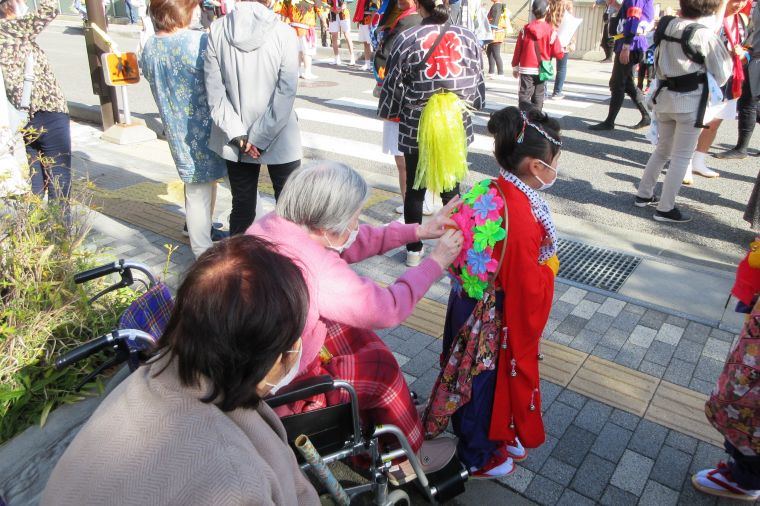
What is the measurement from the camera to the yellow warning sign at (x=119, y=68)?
6.54 metres

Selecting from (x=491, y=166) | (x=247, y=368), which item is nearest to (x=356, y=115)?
(x=491, y=166)

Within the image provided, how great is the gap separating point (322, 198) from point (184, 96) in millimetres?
2277

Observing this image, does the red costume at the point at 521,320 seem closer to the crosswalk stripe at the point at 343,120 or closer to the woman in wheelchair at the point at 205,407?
the woman in wheelchair at the point at 205,407

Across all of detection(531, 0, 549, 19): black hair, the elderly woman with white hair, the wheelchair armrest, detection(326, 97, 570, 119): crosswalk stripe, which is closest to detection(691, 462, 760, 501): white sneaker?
the elderly woman with white hair

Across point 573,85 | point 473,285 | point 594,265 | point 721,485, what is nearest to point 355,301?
point 473,285

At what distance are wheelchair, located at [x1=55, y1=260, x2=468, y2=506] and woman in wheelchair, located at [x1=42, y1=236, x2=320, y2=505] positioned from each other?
21.0 inches

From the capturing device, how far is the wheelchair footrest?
237cm

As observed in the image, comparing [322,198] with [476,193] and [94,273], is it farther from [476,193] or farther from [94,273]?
[94,273]

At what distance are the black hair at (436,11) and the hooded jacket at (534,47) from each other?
378 centimetres

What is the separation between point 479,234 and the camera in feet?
6.99

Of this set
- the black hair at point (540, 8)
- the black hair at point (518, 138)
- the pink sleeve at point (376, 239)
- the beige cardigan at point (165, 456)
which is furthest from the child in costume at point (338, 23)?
the beige cardigan at point (165, 456)

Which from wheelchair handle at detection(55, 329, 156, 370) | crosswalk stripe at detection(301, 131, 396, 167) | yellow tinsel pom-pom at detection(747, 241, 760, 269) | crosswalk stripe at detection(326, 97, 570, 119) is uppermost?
yellow tinsel pom-pom at detection(747, 241, 760, 269)

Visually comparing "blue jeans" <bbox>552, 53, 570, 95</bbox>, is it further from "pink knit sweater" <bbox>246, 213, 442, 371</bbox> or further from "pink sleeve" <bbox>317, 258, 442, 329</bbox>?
"pink sleeve" <bbox>317, 258, 442, 329</bbox>

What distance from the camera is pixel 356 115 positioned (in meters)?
9.16
